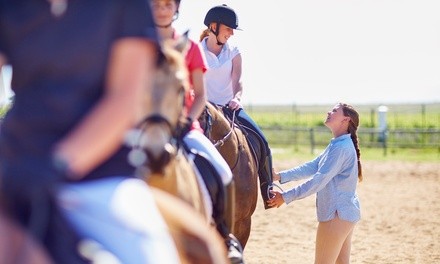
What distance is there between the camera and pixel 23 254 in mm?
2189

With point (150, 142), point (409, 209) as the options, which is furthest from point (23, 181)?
point (409, 209)

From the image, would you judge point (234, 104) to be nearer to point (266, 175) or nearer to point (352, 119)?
point (266, 175)

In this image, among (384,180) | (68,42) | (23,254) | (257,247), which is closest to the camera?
(23,254)

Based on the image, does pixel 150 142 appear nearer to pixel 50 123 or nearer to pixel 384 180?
pixel 50 123

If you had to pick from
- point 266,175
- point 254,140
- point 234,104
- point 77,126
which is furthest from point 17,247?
point 266,175

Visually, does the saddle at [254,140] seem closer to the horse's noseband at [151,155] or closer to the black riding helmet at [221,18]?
the black riding helmet at [221,18]

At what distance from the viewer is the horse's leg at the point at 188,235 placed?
263 centimetres

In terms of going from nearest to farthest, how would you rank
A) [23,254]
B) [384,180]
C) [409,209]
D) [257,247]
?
[23,254]
[257,247]
[409,209]
[384,180]

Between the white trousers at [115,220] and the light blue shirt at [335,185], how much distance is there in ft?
16.3

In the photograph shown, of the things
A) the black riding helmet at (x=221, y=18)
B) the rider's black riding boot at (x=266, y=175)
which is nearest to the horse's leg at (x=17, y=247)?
the black riding helmet at (x=221, y=18)

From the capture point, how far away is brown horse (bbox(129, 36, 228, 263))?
270 centimetres

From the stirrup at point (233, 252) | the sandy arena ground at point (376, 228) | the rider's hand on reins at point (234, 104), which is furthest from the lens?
the sandy arena ground at point (376, 228)

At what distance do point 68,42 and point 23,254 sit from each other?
0.61m

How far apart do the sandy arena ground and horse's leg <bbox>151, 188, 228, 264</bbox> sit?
24.4 ft
